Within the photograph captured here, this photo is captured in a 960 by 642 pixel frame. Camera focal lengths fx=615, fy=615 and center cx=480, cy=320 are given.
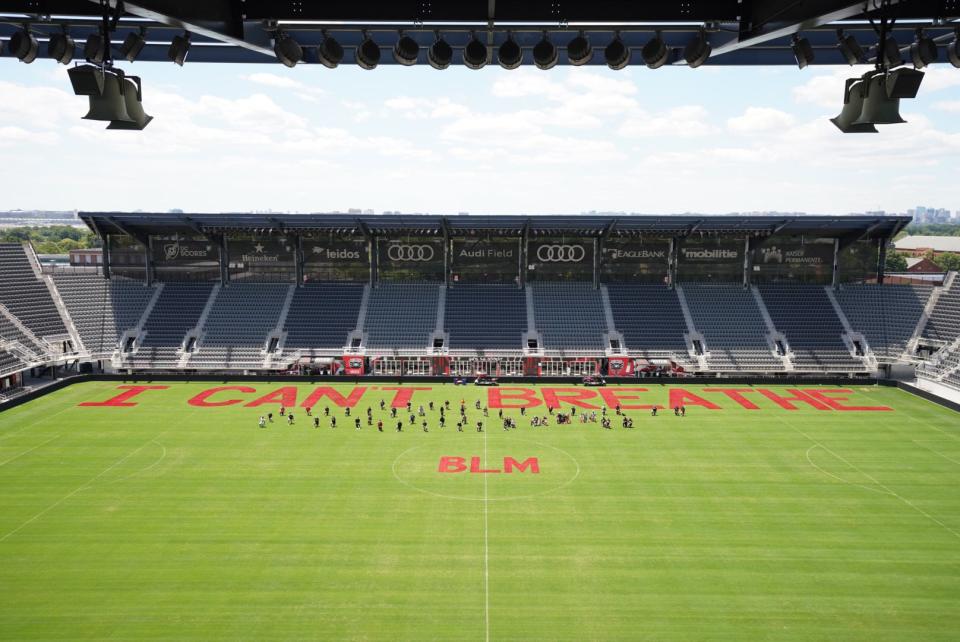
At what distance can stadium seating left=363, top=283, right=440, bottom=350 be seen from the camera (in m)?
56.6

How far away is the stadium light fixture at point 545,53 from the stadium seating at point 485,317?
45.3m

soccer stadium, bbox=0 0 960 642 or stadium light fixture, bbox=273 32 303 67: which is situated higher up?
stadium light fixture, bbox=273 32 303 67

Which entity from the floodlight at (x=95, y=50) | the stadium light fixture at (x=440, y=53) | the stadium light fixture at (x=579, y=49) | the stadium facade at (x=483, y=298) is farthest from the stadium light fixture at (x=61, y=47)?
the stadium facade at (x=483, y=298)

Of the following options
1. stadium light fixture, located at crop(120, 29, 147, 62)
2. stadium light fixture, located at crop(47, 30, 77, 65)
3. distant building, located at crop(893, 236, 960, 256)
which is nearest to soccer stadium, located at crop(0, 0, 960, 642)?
stadium light fixture, located at crop(120, 29, 147, 62)

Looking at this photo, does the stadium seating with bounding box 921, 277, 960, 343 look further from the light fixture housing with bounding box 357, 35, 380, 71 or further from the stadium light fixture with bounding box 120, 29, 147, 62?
the stadium light fixture with bounding box 120, 29, 147, 62

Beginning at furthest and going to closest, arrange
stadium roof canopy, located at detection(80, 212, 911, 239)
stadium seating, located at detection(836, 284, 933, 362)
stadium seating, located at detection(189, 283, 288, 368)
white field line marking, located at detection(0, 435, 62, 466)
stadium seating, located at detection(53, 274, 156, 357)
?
stadium roof canopy, located at detection(80, 212, 911, 239) → stadium seating, located at detection(836, 284, 933, 362) → stadium seating, located at detection(53, 274, 156, 357) → stadium seating, located at detection(189, 283, 288, 368) → white field line marking, located at detection(0, 435, 62, 466)

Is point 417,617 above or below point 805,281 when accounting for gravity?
below

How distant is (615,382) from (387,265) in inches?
1018

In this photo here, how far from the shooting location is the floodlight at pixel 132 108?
10.2 m

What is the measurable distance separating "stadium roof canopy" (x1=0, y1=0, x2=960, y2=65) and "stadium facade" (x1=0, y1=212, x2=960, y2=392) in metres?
44.2

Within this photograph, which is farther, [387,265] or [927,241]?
[927,241]

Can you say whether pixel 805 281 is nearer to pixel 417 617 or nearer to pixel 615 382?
pixel 615 382

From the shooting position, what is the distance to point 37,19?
995 cm

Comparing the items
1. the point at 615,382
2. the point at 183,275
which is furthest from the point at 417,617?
the point at 183,275
